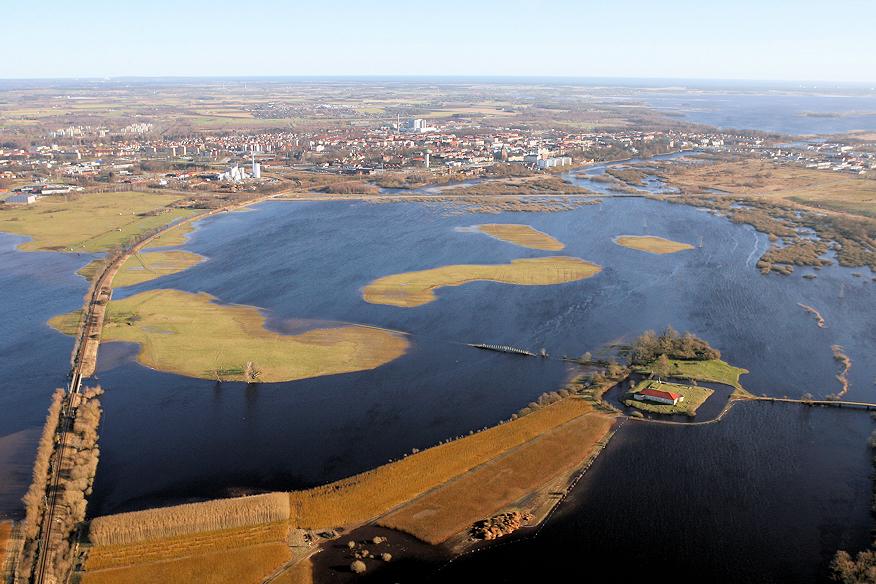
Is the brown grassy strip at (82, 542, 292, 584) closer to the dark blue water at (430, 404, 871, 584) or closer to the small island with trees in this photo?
the dark blue water at (430, 404, 871, 584)

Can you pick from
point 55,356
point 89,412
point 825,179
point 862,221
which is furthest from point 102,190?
point 825,179

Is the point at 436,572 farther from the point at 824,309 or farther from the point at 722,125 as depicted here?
the point at 722,125

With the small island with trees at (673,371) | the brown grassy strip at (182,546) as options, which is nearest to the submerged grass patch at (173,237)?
the brown grassy strip at (182,546)

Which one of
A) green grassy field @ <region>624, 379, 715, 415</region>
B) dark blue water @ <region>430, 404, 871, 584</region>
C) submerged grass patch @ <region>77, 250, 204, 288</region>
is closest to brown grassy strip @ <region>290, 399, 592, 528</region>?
green grassy field @ <region>624, 379, 715, 415</region>

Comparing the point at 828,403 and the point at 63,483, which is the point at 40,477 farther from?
the point at 828,403

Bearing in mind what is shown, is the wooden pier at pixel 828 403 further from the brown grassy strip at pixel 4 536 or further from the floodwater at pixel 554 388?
the brown grassy strip at pixel 4 536
